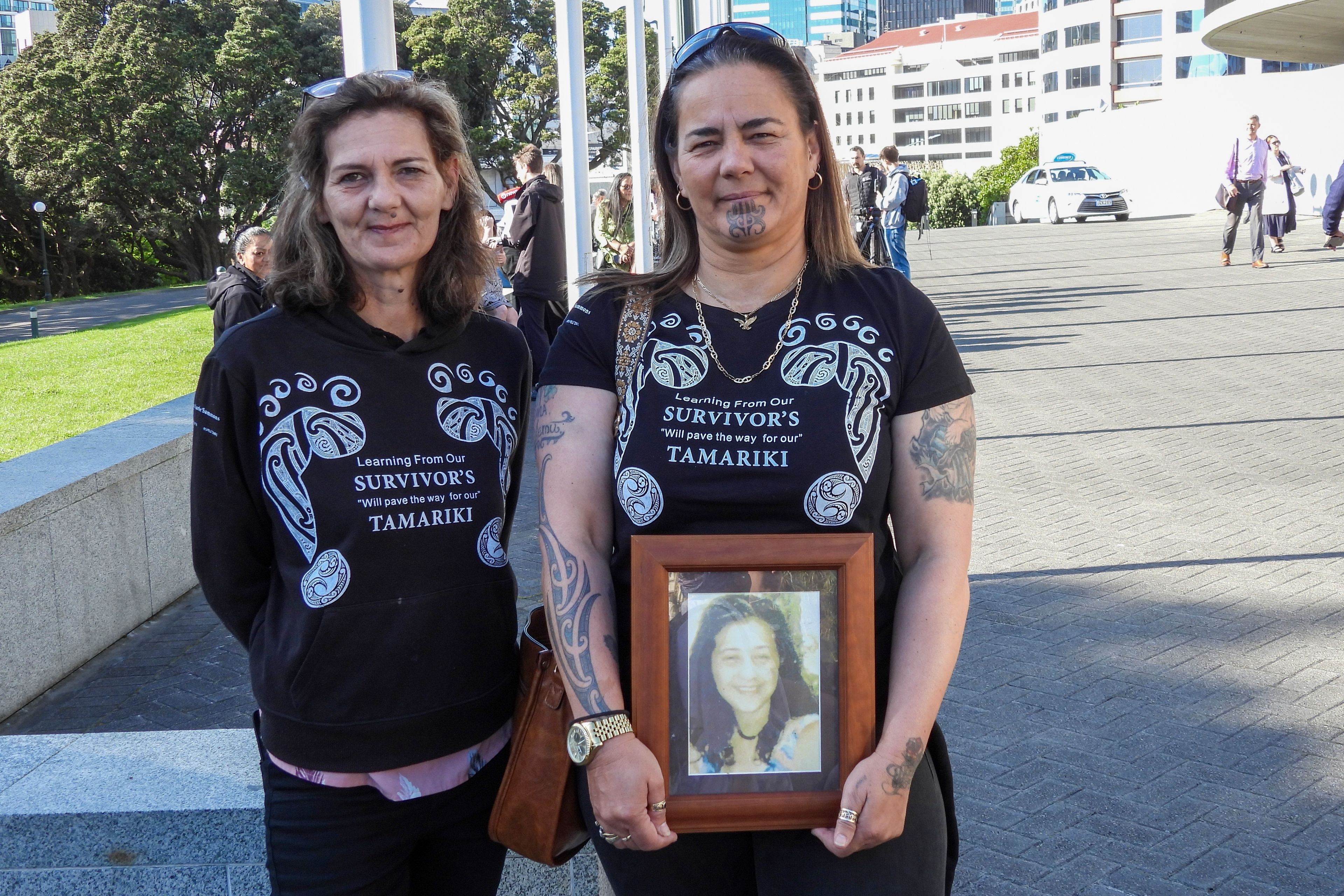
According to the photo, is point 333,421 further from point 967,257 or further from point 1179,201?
point 1179,201

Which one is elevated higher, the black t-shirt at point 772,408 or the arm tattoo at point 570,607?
the black t-shirt at point 772,408

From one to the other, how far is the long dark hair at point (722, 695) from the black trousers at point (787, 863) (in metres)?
0.20

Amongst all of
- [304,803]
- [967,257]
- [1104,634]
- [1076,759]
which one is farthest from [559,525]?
[967,257]

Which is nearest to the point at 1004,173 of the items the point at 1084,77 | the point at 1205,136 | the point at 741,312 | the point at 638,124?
the point at 1205,136

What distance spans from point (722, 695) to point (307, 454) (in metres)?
0.85

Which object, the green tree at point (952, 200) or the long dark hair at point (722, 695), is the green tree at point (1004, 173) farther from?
the long dark hair at point (722, 695)

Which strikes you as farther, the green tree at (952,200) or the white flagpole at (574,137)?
the green tree at (952,200)

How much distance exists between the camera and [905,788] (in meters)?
2.02

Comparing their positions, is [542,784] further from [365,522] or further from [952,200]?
[952,200]

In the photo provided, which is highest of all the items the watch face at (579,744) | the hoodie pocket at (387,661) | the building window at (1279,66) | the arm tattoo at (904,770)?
the building window at (1279,66)

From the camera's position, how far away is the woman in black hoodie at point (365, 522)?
2227 mm

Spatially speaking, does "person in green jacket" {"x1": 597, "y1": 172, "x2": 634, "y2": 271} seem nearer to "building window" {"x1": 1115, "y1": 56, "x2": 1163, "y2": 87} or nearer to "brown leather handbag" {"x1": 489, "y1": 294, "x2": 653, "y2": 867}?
"brown leather handbag" {"x1": 489, "y1": 294, "x2": 653, "y2": 867}

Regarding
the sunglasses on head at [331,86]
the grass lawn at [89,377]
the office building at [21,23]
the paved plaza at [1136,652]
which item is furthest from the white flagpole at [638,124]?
the office building at [21,23]

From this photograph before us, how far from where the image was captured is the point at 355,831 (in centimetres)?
224
